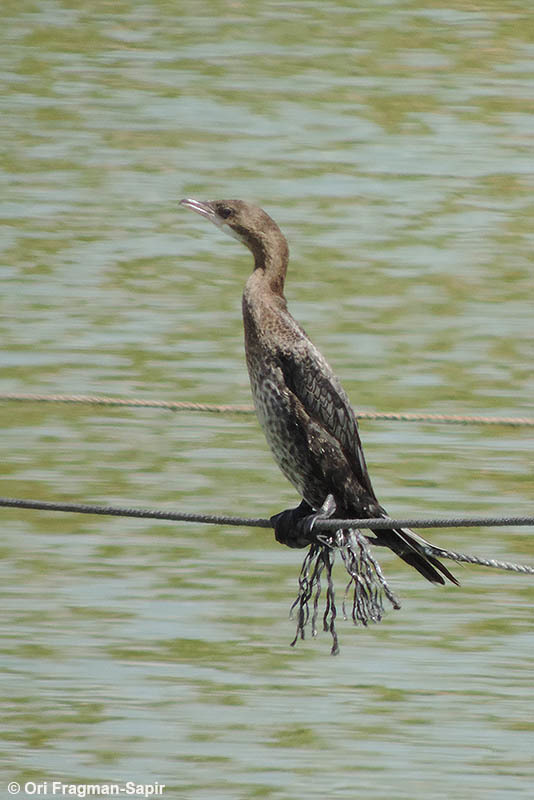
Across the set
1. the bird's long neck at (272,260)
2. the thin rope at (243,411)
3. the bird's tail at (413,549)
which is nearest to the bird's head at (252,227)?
the bird's long neck at (272,260)

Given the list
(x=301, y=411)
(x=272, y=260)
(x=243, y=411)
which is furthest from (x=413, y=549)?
(x=243, y=411)

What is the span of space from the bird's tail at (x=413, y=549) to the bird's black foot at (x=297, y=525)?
12 cm

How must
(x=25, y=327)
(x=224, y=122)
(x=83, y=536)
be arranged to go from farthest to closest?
(x=224, y=122)
(x=25, y=327)
(x=83, y=536)

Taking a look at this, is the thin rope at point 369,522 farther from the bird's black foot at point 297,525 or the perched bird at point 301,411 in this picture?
the perched bird at point 301,411

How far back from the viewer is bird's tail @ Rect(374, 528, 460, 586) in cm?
260

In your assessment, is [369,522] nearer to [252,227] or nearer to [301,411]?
[301,411]

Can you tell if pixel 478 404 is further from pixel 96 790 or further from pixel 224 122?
pixel 96 790

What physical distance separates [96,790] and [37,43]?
4.03 meters

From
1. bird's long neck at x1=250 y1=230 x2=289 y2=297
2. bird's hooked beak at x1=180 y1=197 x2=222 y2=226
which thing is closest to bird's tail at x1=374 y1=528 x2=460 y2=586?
bird's long neck at x1=250 y1=230 x2=289 y2=297

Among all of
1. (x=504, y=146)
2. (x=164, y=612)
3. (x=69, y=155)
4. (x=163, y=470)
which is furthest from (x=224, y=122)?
(x=164, y=612)

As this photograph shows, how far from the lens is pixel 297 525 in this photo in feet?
8.74

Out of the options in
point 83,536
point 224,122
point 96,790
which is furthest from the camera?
point 224,122

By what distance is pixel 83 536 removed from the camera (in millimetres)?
6023

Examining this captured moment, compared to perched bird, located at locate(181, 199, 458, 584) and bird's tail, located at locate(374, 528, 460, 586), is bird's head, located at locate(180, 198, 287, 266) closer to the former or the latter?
perched bird, located at locate(181, 199, 458, 584)
